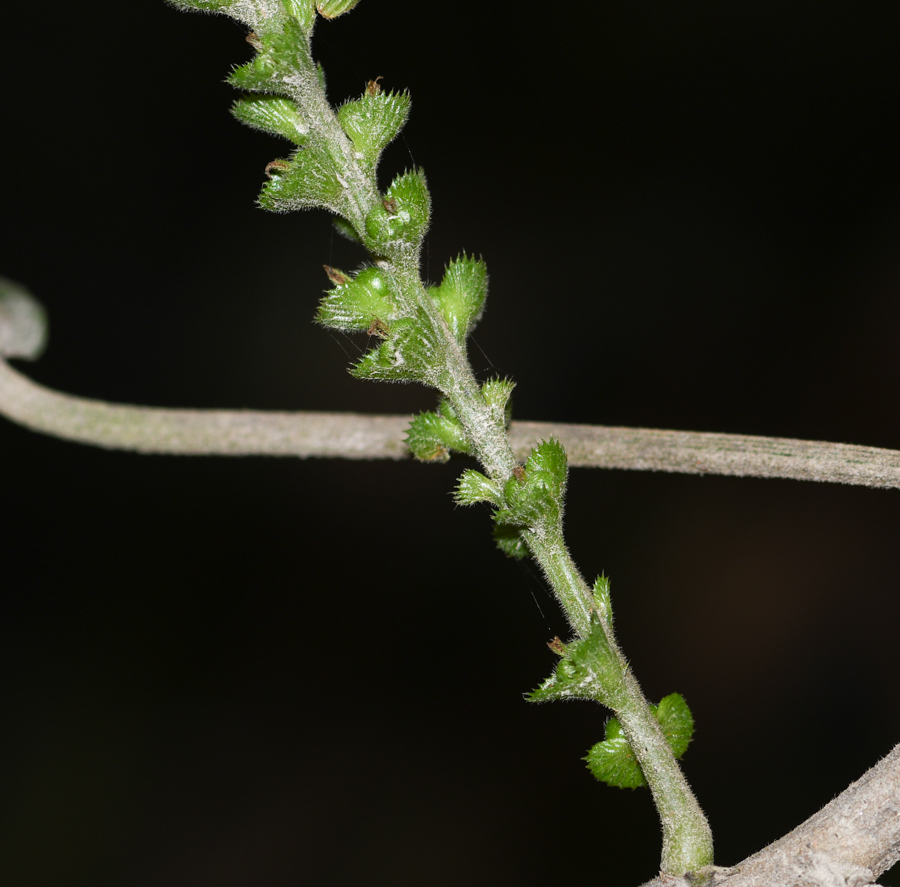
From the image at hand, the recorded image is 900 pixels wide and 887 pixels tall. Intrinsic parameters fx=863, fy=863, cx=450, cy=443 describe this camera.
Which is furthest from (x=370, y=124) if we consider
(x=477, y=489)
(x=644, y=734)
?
(x=644, y=734)

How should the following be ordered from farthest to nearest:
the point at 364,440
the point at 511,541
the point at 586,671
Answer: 1. the point at 364,440
2. the point at 511,541
3. the point at 586,671

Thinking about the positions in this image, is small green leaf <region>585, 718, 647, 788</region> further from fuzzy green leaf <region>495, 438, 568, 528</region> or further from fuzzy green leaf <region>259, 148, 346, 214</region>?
fuzzy green leaf <region>259, 148, 346, 214</region>

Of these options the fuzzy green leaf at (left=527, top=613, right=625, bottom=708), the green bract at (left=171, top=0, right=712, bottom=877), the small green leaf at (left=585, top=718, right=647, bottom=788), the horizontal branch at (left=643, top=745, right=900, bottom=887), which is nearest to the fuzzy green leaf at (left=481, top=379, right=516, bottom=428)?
the green bract at (left=171, top=0, right=712, bottom=877)

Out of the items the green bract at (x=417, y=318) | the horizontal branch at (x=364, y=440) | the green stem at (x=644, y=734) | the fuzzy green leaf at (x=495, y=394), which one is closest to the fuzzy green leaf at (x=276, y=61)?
the green bract at (x=417, y=318)

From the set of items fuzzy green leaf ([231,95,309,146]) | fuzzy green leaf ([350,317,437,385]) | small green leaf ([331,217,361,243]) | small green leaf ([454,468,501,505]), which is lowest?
small green leaf ([454,468,501,505])

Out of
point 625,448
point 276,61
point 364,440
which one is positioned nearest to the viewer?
point 276,61

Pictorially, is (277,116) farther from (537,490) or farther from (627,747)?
(627,747)

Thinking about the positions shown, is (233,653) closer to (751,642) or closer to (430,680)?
(430,680)
